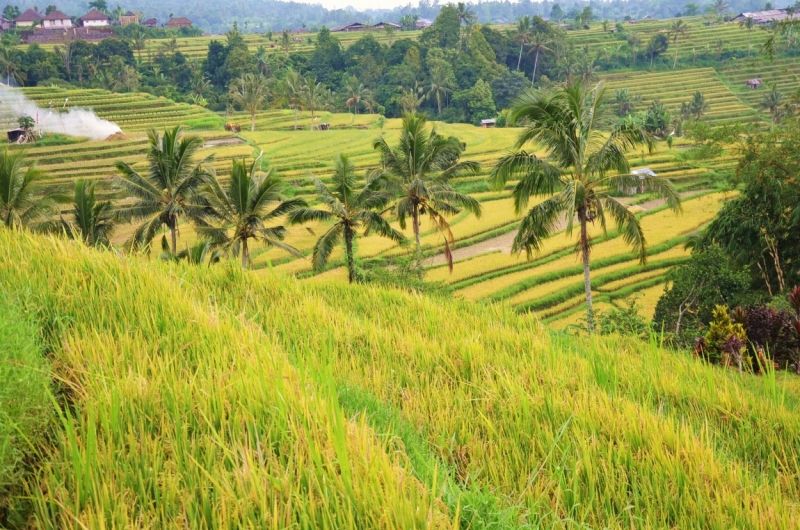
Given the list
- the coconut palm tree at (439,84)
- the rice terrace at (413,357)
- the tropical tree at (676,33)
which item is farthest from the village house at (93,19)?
the tropical tree at (676,33)

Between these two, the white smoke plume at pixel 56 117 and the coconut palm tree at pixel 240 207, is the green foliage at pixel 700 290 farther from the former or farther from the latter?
the white smoke plume at pixel 56 117

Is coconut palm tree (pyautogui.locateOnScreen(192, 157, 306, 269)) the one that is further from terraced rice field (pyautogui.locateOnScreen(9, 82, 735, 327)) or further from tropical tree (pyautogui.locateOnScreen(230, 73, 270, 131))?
tropical tree (pyautogui.locateOnScreen(230, 73, 270, 131))

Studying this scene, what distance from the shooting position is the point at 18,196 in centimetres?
1673

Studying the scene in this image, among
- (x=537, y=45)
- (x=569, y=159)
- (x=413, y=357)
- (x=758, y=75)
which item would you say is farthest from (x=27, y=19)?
(x=413, y=357)

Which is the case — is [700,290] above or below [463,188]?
below

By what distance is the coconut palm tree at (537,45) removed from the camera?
69.4 m

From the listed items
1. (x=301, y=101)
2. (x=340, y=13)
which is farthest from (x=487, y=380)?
(x=340, y=13)

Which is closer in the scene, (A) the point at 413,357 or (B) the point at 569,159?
(A) the point at 413,357

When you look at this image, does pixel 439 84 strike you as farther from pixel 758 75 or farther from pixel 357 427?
pixel 357 427

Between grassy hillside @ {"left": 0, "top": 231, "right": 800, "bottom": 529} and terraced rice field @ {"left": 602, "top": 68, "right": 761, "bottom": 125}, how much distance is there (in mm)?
52760

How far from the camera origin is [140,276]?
3.54 metres

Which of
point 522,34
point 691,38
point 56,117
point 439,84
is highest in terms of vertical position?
point 522,34

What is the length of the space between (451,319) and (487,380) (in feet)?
5.27

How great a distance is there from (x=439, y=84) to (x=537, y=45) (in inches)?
575
